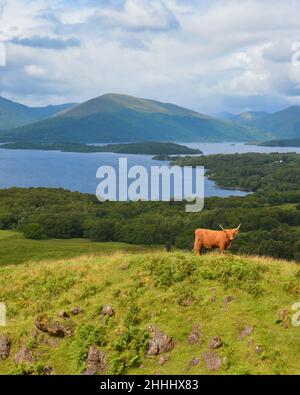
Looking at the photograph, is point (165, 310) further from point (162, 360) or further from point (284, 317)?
point (284, 317)

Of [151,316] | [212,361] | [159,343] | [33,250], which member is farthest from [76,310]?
[33,250]

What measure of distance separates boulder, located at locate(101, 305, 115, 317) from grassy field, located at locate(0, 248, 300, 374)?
25cm

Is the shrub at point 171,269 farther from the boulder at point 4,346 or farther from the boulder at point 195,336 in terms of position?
the boulder at point 4,346

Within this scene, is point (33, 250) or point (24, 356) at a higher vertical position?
point (24, 356)

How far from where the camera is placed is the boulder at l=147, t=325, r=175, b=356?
2058 cm

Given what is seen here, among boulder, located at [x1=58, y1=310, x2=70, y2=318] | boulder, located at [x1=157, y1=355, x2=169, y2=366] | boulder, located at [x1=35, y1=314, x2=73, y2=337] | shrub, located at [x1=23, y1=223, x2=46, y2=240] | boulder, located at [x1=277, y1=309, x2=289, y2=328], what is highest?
boulder, located at [x1=277, y1=309, x2=289, y2=328]

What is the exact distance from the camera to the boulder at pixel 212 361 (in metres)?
19.3

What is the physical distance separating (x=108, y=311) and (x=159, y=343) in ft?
10.3

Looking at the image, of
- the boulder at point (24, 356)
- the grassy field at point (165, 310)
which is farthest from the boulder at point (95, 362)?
the boulder at point (24, 356)

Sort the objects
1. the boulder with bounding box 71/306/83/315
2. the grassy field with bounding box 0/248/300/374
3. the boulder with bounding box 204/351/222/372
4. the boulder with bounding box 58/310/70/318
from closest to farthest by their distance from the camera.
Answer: the boulder with bounding box 204/351/222/372
the grassy field with bounding box 0/248/300/374
the boulder with bounding box 58/310/70/318
the boulder with bounding box 71/306/83/315

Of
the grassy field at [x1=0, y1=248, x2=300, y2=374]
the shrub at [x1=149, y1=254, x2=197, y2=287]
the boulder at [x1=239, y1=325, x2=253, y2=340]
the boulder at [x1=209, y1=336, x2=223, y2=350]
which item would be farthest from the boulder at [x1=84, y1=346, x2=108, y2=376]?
the boulder at [x1=239, y1=325, x2=253, y2=340]

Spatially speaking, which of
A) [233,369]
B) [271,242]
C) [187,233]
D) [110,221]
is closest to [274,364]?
[233,369]

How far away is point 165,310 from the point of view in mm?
22469

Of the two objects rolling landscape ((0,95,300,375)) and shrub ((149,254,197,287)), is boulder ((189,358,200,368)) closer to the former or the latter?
rolling landscape ((0,95,300,375))
